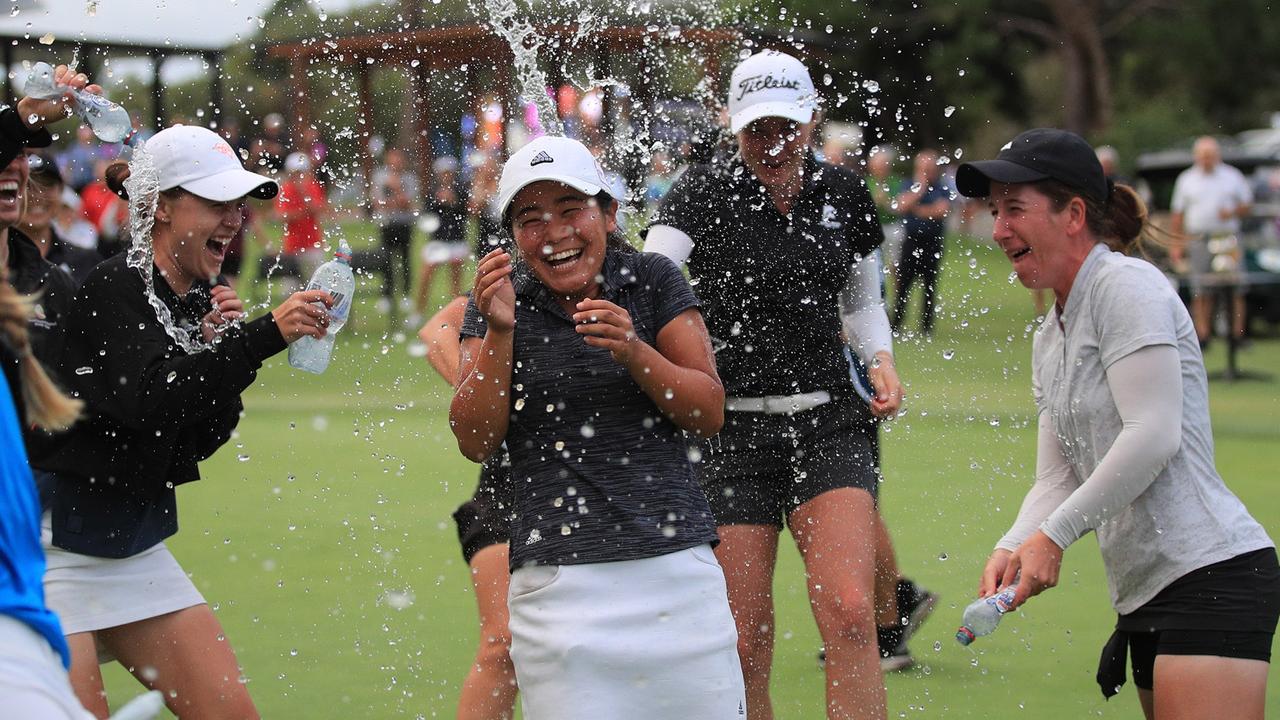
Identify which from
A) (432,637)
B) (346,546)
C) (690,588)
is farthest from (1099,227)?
(346,546)

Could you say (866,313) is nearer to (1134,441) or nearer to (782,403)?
(782,403)

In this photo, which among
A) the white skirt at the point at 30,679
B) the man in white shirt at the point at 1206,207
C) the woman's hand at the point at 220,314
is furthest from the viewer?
the man in white shirt at the point at 1206,207

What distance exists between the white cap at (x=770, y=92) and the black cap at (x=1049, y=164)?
93 cm

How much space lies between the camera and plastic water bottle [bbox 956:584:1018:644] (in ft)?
13.1

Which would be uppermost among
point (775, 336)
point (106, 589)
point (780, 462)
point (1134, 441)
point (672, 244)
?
point (672, 244)

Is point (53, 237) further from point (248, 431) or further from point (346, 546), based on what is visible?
point (248, 431)

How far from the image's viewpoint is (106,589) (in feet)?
14.5

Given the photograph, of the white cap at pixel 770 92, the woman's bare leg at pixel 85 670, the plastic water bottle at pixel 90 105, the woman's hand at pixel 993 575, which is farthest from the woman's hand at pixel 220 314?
the woman's hand at pixel 993 575

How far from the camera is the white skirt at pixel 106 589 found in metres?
4.38

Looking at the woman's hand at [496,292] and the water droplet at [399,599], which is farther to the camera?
the water droplet at [399,599]

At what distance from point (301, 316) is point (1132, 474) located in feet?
7.30

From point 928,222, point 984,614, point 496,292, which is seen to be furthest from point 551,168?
point 928,222

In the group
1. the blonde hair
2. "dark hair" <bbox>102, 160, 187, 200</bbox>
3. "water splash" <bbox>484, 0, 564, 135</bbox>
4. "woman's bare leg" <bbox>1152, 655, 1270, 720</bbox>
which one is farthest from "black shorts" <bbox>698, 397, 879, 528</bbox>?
the blonde hair

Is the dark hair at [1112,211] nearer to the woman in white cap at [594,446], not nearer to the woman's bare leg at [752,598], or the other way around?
the woman in white cap at [594,446]
